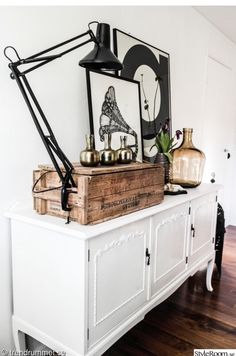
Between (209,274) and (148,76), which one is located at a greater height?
(148,76)

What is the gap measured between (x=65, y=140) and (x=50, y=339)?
0.93 m

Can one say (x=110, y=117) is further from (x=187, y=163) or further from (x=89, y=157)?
(x=187, y=163)

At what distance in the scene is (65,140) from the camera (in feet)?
5.29

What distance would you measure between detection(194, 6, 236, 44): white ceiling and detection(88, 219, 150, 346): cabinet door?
2.14 m

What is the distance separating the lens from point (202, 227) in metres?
2.07

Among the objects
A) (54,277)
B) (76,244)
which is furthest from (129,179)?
(54,277)

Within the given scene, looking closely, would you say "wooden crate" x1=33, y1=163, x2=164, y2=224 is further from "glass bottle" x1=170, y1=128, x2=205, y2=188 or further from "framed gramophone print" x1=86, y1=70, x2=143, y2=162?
"glass bottle" x1=170, y1=128, x2=205, y2=188

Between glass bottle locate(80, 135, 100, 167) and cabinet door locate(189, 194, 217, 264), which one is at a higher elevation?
glass bottle locate(80, 135, 100, 167)

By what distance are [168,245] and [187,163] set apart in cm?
74

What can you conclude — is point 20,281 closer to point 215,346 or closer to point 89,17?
point 215,346

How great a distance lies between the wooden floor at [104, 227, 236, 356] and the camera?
171 centimetres

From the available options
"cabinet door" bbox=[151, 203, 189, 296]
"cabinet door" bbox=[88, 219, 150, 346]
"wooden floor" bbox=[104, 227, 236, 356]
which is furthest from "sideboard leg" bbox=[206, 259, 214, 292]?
"cabinet door" bbox=[88, 219, 150, 346]

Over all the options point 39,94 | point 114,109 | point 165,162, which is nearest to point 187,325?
point 165,162

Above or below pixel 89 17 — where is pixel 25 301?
below
